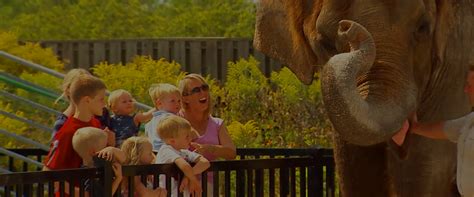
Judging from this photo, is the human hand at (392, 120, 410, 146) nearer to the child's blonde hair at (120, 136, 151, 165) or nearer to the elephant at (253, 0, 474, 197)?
the elephant at (253, 0, 474, 197)

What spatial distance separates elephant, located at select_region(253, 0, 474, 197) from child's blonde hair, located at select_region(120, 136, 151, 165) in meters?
1.15

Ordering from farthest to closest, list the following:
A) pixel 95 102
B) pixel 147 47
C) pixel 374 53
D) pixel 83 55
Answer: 1. pixel 83 55
2. pixel 147 47
3. pixel 95 102
4. pixel 374 53

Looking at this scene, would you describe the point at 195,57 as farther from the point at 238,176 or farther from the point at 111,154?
the point at 111,154

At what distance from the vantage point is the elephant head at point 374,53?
28.8ft

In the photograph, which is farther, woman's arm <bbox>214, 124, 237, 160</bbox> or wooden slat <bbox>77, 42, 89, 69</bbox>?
wooden slat <bbox>77, 42, 89, 69</bbox>

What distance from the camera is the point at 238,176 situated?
10.2 m

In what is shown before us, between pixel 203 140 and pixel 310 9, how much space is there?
124 cm

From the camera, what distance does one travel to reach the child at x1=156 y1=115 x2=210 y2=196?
951 centimetres

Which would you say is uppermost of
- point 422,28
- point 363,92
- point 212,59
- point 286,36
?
point 212,59

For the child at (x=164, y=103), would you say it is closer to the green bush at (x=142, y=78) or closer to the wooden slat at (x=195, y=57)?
the green bush at (x=142, y=78)

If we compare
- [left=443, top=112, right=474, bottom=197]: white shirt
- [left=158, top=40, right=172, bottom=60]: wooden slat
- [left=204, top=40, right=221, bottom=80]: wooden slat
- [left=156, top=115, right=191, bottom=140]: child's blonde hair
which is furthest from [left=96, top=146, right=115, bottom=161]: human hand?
[left=158, top=40, right=172, bottom=60]: wooden slat

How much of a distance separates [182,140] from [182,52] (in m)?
14.1

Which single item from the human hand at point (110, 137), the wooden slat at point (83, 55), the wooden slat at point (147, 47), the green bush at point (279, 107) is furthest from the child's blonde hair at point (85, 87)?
the wooden slat at point (83, 55)

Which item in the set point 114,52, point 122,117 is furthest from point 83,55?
point 122,117
